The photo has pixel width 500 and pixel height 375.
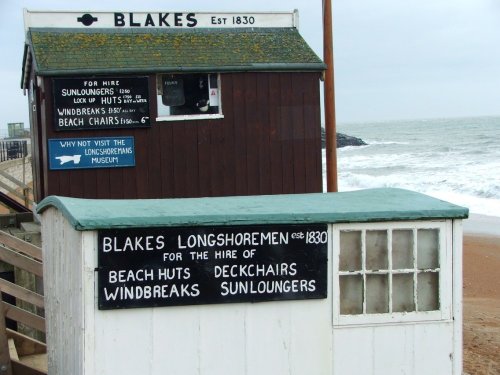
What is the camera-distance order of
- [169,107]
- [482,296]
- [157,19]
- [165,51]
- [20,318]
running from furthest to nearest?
[482,296] < [157,19] < [165,51] < [169,107] < [20,318]

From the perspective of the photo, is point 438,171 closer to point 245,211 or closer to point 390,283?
point 390,283

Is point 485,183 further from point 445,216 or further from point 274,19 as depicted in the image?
point 445,216

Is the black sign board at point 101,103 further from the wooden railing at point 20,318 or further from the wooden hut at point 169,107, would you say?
the wooden railing at point 20,318

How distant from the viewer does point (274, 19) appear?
1455cm

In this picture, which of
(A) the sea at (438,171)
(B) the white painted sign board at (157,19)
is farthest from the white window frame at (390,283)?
(A) the sea at (438,171)

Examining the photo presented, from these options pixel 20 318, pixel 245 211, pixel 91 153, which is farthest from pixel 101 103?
pixel 245 211

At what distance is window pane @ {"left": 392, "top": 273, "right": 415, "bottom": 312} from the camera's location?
19.1 ft

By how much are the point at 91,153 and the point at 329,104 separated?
4207 mm

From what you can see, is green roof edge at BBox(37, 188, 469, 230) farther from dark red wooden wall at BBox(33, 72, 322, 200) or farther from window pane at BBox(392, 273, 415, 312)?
dark red wooden wall at BBox(33, 72, 322, 200)

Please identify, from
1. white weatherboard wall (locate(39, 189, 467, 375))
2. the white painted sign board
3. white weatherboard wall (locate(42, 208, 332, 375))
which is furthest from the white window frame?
the white painted sign board

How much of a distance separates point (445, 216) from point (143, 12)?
9.59 m

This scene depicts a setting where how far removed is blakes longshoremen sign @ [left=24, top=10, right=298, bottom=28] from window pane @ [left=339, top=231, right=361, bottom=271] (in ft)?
30.5

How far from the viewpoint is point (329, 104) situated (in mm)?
12016

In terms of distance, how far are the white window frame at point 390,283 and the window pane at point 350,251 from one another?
39 millimetres
